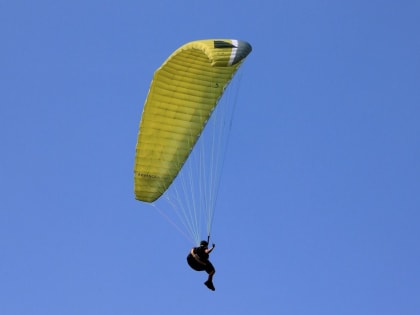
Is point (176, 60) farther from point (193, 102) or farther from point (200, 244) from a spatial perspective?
point (200, 244)

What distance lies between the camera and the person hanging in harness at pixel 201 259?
3594cm

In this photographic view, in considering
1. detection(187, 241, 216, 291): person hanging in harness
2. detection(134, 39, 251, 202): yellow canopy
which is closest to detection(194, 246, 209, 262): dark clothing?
detection(187, 241, 216, 291): person hanging in harness

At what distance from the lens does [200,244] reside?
3606 centimetres

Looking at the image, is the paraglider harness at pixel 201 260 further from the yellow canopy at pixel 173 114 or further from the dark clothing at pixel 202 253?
the yellow canopy at pixel 173 114

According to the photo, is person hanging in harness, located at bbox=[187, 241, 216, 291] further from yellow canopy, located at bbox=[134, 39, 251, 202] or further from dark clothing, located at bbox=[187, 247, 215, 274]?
yellow canopy, located at bbox=[134, 39, 251, 202]

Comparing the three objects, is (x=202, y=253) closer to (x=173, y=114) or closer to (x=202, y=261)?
(x=202, y=261)

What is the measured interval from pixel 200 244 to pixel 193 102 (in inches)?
179

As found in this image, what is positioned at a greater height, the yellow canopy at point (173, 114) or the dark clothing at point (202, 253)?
the yellow canopy at point (173, 114)

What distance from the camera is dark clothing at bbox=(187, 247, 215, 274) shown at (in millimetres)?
35938

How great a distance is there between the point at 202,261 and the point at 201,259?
7 cm

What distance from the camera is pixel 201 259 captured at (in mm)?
35969

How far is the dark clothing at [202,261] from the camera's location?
3594 cm

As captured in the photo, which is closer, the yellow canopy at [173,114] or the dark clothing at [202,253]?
the dark clothing at [202,253]

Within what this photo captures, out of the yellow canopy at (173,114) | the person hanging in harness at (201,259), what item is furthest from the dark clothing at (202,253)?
the yellow canopy at (173,114)
